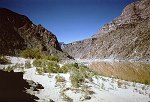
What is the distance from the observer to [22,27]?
7312 cm

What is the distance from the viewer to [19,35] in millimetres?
67625

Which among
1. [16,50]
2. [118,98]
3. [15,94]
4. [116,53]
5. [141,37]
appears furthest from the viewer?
[116,53]

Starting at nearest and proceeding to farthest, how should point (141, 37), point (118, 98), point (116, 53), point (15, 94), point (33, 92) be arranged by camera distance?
point (15, 94), point (33, 92), point (118, 98), point (141, 37), point (116, 53)

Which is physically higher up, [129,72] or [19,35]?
[19,35]

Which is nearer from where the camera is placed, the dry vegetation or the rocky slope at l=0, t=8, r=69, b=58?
the dry vegetation

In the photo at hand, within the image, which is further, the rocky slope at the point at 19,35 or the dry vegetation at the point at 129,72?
the rocky slope at the point at 19,35

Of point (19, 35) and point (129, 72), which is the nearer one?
point (129, 72)

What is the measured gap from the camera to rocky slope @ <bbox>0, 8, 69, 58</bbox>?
58438 millimetres

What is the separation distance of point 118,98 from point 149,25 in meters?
105

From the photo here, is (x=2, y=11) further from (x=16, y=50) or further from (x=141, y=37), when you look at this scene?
(x=141, y=37)

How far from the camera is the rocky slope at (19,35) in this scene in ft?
192

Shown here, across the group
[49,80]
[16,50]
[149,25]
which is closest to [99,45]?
[149,25]

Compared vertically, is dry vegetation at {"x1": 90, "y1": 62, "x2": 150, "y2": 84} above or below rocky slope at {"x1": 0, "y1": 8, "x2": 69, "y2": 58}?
below

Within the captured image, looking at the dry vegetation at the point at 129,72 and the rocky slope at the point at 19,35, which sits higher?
the rocky slope at the point at 19,35
